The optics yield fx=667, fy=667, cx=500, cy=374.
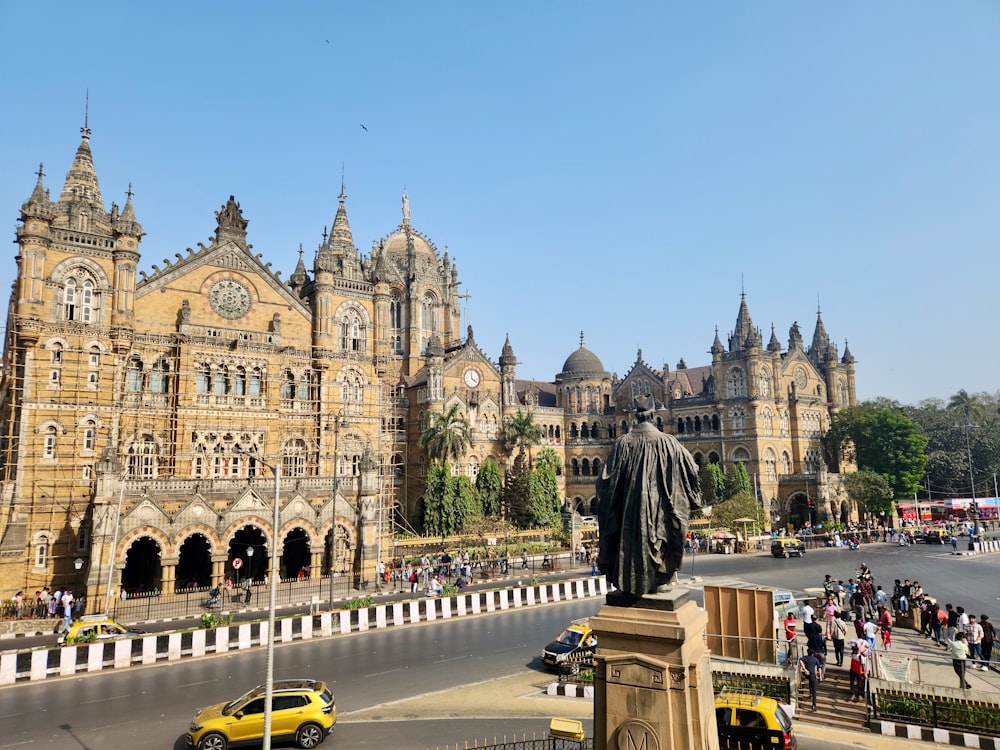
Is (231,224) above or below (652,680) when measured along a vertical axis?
above

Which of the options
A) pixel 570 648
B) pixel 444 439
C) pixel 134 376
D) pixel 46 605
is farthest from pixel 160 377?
pixel 570 648

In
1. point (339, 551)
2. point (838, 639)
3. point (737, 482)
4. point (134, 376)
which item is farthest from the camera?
point (737, 482)

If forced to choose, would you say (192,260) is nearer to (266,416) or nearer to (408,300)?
(266,416)

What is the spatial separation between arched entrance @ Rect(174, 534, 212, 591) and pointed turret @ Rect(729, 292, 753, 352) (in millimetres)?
53431

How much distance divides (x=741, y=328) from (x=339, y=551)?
164 feet

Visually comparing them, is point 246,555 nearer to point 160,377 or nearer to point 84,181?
point 160,377

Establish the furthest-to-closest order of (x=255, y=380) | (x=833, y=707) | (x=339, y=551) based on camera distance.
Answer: (x=255, y=380) → (x=339, y=551) → (x=833, y=707)

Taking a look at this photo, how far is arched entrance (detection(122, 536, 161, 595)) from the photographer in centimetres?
3566

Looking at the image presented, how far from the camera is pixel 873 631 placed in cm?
1902

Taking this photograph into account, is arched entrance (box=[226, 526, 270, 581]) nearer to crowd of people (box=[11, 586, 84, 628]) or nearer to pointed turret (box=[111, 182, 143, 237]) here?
crowd of people (box=[11, 586, 84, 628])

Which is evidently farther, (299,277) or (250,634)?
(299,277)

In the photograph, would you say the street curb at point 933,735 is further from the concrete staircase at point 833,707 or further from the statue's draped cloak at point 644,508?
the statue's draped cloak at point 644,508

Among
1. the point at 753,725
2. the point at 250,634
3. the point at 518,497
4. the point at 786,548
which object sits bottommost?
the point at 786,548

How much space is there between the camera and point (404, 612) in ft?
93.0
